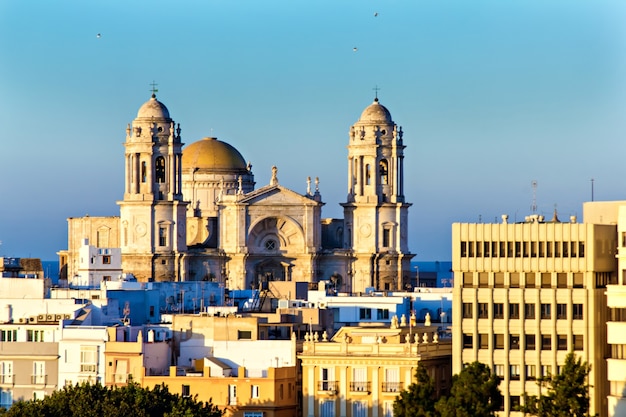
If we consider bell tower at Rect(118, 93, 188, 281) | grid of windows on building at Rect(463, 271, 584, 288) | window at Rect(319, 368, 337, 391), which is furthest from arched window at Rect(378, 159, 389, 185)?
grid of windows on building at Rect(463, 271, 584, 288)

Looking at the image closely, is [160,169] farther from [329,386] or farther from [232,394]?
[329,386]

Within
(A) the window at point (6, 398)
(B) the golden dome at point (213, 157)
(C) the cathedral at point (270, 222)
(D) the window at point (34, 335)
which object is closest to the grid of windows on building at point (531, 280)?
(A) the window at point (6, 398)

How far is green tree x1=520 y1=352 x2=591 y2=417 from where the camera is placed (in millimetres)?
90812

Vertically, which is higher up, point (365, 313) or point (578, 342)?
point (365, 313)

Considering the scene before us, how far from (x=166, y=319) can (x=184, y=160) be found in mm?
74672

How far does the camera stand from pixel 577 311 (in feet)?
327

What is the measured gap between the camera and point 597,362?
98.7 metres

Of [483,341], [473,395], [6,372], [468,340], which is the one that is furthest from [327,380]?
[6,372]

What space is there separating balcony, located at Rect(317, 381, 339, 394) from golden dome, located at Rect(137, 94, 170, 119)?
8065 centimetres

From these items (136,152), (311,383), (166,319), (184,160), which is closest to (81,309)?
(166,319)

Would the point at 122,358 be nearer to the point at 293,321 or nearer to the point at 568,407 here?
the point at 293,321

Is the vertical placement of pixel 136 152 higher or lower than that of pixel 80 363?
higher

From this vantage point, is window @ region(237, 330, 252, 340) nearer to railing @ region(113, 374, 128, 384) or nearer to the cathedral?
railing @ region(113, 374, 128, 384)

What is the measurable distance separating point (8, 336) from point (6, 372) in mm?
3744
